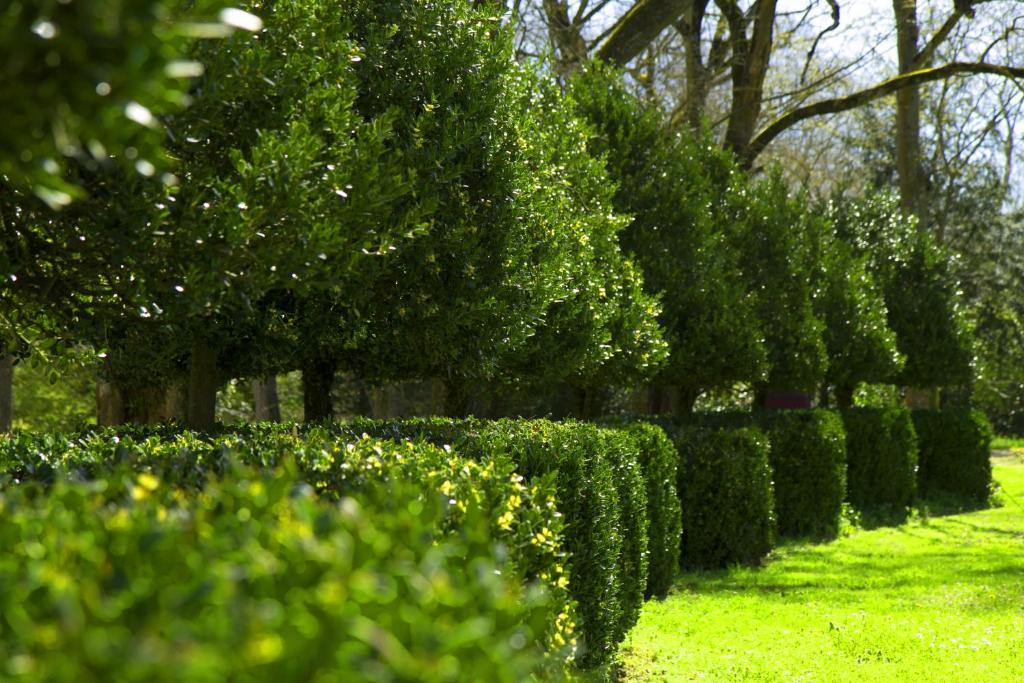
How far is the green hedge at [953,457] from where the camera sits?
22.9m

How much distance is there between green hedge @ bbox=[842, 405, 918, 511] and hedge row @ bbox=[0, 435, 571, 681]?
17.4 meters

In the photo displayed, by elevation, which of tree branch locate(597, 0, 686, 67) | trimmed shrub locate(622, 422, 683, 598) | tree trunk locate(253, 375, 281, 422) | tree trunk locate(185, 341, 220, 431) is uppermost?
tree branch locate(597, 0, 686, 67)

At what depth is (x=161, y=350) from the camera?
1105 cm

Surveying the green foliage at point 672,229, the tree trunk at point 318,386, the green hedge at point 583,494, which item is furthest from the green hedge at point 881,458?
the green hedge at point 583,494

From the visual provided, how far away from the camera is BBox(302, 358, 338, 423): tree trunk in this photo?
38.8ft

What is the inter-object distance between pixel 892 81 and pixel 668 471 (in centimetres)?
1335

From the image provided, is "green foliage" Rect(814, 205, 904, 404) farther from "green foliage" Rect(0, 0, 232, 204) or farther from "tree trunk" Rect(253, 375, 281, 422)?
"green foliage" Rect(0, 0, 232, 204)

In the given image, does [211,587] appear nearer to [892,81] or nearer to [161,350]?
[161,350]

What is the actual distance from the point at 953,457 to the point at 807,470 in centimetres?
755

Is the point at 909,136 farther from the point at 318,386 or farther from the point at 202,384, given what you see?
the point at 202,384

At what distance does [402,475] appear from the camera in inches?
188

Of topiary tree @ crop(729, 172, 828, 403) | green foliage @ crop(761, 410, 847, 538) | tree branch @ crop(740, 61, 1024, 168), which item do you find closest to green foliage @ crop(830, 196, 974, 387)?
tree branch @ crop(740, 61, 1024, 168)

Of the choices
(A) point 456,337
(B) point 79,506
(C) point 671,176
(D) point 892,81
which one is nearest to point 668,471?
(A) point 456,337

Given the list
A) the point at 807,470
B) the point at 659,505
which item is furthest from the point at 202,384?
the point at 807,470
